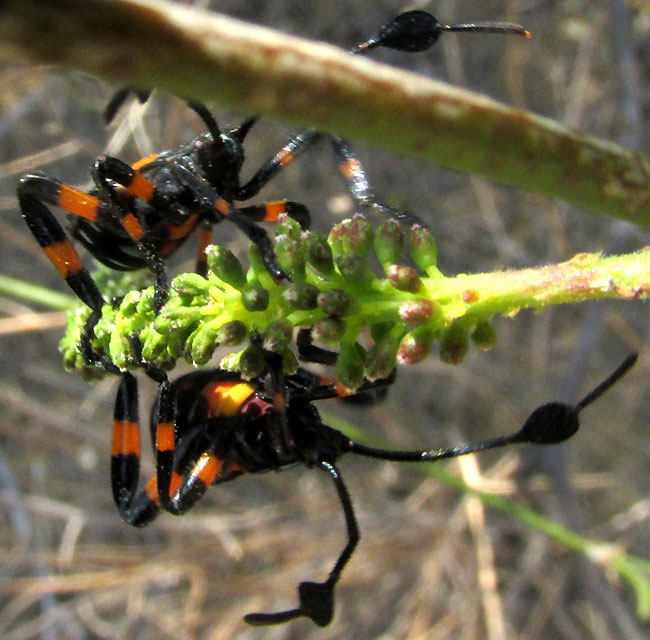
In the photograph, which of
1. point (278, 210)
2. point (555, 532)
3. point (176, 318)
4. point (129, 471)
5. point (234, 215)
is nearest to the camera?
point (176, 318)

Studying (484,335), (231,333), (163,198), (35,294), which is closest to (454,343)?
(484,335)

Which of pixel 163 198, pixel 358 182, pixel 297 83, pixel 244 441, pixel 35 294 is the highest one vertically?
pixel 297 83

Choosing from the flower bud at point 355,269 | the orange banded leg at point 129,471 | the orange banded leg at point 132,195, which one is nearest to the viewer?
the flower bud at point 355,269

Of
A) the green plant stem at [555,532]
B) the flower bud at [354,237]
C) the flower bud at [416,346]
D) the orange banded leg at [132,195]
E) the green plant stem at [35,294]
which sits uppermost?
the flower bud at [354,237]

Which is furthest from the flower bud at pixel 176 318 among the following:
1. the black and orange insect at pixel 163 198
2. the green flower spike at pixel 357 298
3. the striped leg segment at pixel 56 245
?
the striped leg segment at pixel 56 245

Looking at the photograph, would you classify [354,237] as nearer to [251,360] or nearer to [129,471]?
[251,360]

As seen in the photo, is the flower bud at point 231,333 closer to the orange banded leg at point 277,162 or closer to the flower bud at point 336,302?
the flower bud at point 336,302
